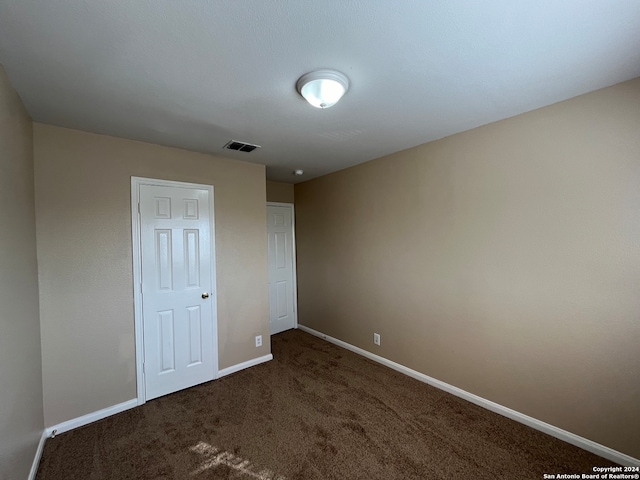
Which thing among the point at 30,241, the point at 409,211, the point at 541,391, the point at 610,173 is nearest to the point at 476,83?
the point at 610,173

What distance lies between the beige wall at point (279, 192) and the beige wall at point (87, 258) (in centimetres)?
149

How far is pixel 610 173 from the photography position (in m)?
1.70

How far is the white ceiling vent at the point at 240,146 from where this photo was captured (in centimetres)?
254

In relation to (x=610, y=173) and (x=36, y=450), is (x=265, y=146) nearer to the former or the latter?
(x=610, y=173)

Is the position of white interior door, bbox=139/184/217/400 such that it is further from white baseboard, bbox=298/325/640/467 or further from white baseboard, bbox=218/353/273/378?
white baseboard, bbox=298/325/640/467

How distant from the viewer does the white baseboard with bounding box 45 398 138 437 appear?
2.06 meters

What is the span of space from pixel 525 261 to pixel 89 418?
3726 millimetres

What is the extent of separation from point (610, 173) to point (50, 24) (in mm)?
3091

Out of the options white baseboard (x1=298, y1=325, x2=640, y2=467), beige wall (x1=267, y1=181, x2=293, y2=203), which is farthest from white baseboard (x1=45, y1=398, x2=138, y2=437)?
beige wall (x1=267, y1=181, x2=293, y2=203)

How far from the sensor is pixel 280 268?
430 centimetres

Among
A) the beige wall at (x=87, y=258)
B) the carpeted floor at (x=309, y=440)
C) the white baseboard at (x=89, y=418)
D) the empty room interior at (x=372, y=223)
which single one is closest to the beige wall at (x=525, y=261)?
the empty room interior at (x=372, y=223)

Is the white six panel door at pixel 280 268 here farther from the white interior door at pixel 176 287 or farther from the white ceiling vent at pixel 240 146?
the white ceiling vent at pixel 240 146

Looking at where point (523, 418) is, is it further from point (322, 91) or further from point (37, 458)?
point (37, 458)

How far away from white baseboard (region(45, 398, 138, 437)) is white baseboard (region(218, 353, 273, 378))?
0.80 m
